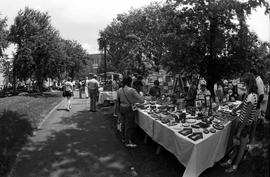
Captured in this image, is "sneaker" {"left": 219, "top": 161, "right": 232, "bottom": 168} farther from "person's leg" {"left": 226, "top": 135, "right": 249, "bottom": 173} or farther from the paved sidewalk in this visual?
the paved sidewalk

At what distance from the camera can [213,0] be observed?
457 inches

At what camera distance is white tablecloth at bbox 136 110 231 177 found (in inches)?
186

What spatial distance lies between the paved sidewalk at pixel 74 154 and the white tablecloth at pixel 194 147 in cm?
101

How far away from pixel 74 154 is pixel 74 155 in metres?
0.08

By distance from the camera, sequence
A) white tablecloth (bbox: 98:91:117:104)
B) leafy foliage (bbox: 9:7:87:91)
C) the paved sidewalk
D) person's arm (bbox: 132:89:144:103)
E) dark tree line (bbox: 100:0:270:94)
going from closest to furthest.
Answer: the paved sidewalk, person's arm (bbox: 132:89:144:103), dark tree line (bbox: 100:0:270:94), white tablecloth (bbox: 98:91:117:104), leafy foliage (bbox: 9:7:87:91)

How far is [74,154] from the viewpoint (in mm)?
6844

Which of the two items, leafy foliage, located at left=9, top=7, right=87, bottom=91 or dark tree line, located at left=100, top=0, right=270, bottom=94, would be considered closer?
dark tree line, located at left=100, top=0, right=270, bottom=94

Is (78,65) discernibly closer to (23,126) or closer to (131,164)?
(23,126)

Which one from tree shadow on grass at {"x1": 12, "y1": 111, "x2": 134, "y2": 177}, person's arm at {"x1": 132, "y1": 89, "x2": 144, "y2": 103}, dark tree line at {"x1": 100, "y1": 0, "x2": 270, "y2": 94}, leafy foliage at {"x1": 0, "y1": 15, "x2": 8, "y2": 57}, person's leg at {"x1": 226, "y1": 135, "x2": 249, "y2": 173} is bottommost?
tree shadow on grass at {"x1": 12, "y1": 111, "x2": 134, "y2": 177}

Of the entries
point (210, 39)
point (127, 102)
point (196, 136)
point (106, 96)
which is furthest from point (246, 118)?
point (106, 96)

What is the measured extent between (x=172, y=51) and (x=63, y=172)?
27.6 ft

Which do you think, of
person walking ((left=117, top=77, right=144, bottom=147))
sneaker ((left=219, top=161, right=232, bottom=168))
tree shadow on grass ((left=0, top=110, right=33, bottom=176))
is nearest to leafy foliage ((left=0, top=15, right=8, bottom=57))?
tree shadow on grass ((left=0, top=110, right=33, bottom=176))

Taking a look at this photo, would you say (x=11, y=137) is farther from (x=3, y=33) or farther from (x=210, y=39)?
(x=3, y=33)

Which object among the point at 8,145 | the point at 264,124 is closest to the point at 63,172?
the point at 8,145
